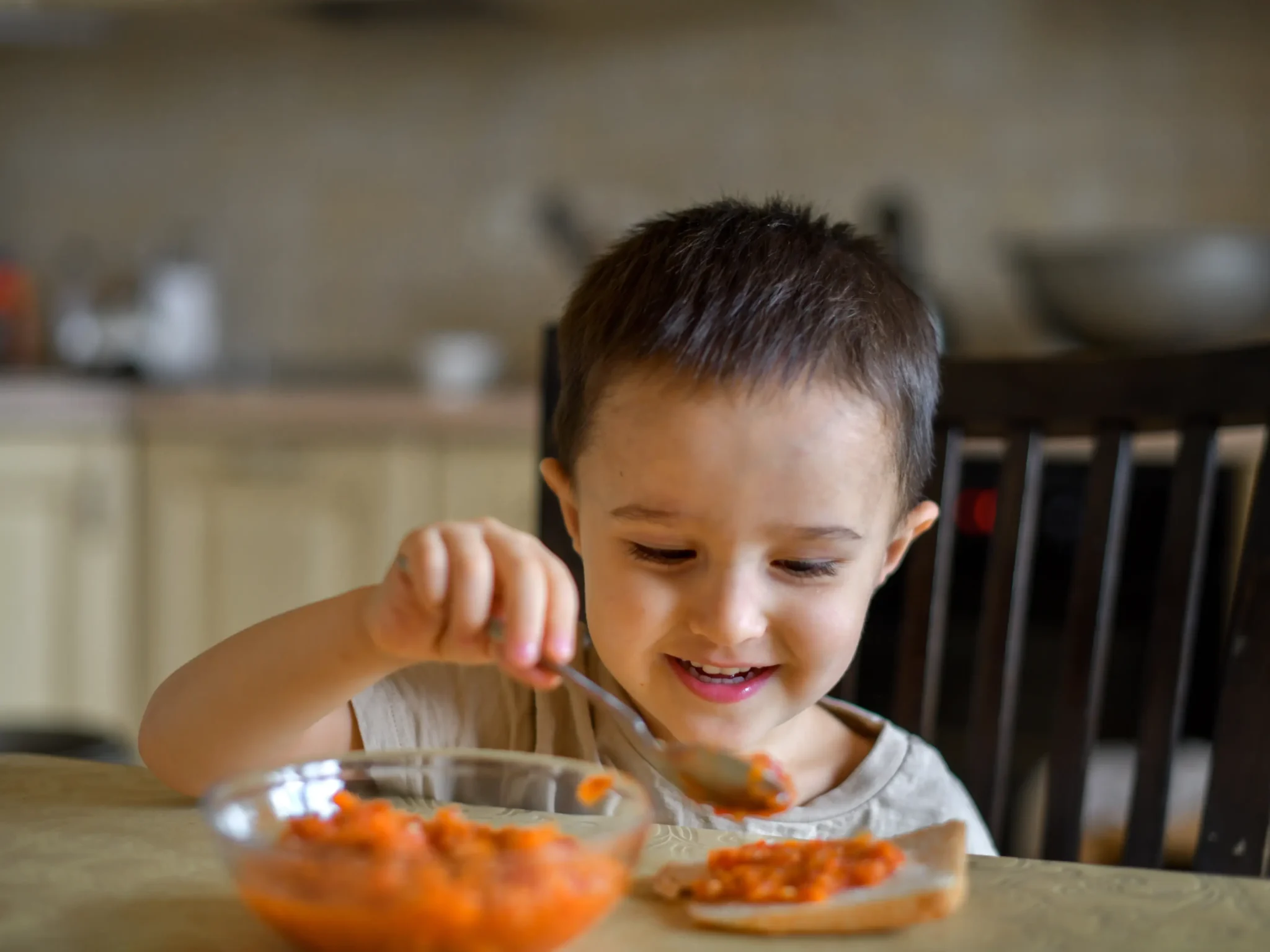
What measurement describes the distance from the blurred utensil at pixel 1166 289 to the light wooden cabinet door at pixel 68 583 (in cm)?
175

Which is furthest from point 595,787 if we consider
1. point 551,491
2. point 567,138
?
point 567,138

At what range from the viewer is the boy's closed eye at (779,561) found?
0.82m

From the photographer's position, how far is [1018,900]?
0.61 meters

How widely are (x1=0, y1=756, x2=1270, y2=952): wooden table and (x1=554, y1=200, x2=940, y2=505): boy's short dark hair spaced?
293 millimetres

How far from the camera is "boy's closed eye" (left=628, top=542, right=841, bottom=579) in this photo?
822 mm

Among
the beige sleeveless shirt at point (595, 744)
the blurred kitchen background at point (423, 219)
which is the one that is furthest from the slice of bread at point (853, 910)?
the blurred kitchen background at point (423, 219)

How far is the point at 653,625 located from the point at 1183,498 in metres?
0.42

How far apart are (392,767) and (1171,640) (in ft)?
1.92

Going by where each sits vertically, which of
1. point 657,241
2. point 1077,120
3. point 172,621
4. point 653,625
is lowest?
point 172,621

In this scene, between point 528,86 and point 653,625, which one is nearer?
point 653,625

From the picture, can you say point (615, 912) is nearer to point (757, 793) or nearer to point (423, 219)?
point (757, 793)

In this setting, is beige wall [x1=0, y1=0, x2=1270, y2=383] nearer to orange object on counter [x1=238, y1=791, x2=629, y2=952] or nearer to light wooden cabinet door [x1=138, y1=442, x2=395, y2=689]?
light wooden cabinet door [x1=138, y1=442, x2=395, y2=689]

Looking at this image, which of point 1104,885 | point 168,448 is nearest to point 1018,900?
point 1104,885

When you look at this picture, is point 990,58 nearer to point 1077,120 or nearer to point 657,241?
point 1077,120
